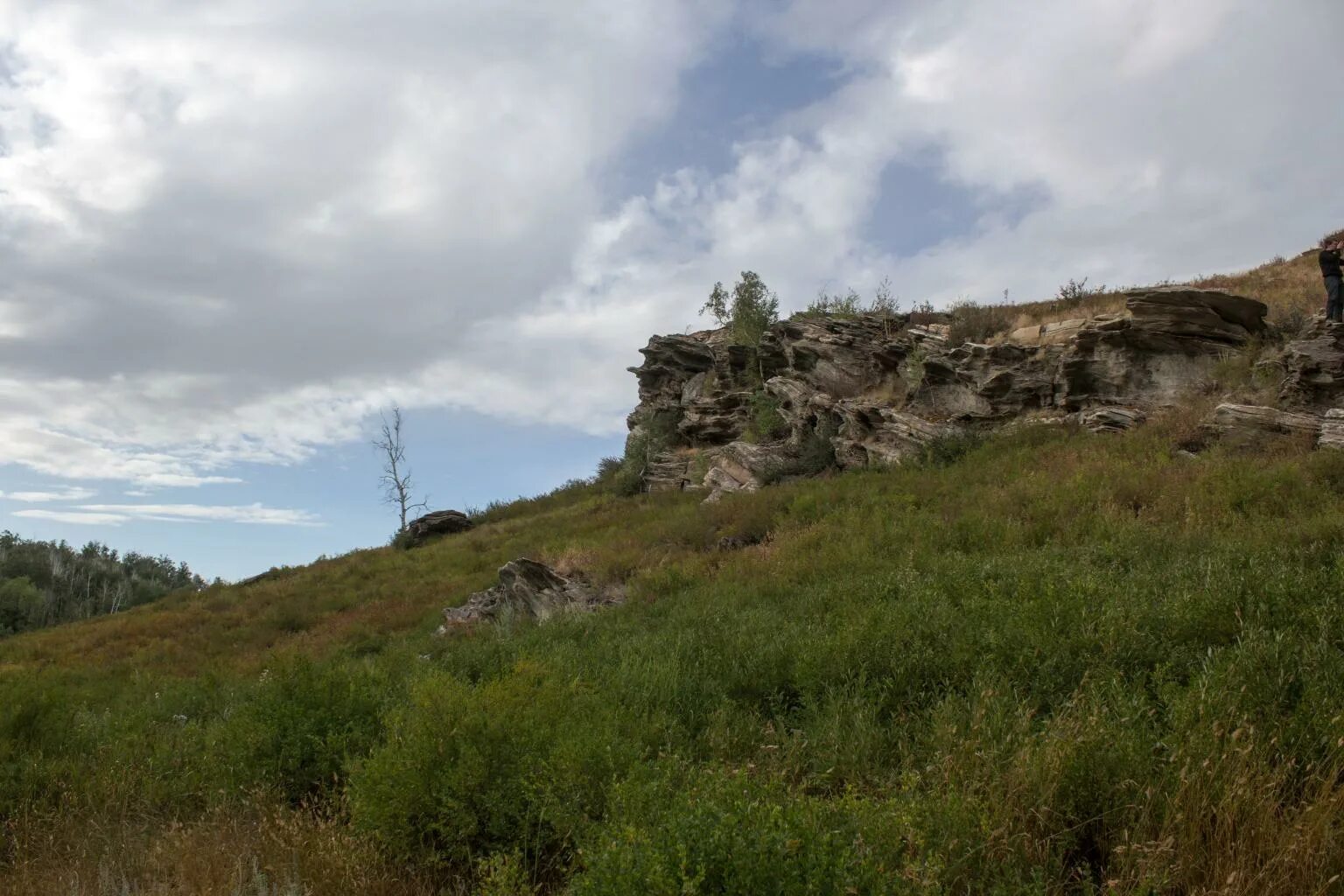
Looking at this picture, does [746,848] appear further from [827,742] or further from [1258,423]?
[1258,423]

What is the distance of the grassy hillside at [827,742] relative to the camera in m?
2.82

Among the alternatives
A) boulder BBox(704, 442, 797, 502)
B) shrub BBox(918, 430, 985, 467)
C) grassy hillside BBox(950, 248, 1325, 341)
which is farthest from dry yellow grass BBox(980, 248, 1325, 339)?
boulder BBox(704, 442, 797, 502)

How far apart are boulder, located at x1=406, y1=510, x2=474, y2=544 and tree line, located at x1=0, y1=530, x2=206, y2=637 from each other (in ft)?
67.4

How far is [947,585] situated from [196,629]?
1972 centimetres

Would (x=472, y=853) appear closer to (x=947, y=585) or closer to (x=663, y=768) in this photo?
(x=663, y=768)

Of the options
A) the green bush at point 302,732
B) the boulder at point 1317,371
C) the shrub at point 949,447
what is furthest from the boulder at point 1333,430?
the green bush at point 302,732

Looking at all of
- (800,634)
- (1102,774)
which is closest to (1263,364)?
(800,634)

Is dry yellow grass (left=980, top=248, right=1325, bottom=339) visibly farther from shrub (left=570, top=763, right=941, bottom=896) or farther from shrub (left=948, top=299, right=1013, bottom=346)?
Answer: shrub (left=570, top=763, right=941, bottom=896)

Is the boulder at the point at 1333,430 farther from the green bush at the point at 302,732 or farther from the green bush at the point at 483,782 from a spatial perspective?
the green bush at the point at 302,732

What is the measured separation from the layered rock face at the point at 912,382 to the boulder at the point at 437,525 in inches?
395

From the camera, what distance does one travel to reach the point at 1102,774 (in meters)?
3.26

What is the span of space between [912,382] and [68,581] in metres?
80.6

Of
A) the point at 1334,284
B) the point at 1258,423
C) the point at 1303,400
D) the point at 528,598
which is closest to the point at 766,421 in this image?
the point at 528,598

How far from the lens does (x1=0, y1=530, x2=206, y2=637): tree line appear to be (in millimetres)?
44406
